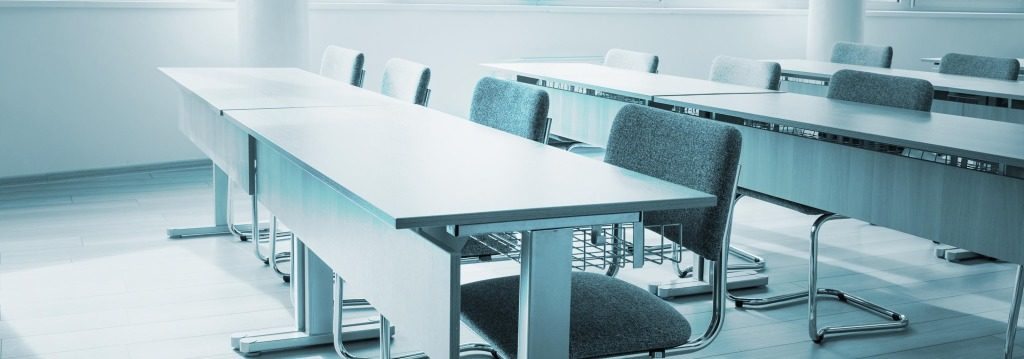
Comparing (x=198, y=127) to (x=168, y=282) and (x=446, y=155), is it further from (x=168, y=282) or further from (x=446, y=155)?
(x=446, y=155)

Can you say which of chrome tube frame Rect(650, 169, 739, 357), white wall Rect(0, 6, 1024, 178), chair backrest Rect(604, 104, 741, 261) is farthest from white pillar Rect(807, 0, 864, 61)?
chrome tube frame Rect(650, 169, 739, 357)

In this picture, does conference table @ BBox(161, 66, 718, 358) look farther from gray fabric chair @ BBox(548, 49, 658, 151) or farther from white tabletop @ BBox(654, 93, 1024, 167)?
gray fabric chair @ BBox(548, 49, 658, 151)

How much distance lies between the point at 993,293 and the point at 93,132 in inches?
170

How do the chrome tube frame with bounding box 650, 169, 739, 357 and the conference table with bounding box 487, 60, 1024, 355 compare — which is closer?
the chrome tube frame with bounding box 650, 169, 739, 357

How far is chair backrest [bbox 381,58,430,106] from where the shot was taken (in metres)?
3.41

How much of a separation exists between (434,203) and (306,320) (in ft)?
4.53

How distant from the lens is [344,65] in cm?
424

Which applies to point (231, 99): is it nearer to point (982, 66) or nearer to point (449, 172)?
point (449, 172)

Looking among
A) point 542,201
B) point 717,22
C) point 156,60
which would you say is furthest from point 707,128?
point 717,22

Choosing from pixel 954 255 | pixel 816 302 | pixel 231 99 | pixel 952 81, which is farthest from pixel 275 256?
pixel 952 81

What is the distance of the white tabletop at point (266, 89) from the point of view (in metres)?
3.09

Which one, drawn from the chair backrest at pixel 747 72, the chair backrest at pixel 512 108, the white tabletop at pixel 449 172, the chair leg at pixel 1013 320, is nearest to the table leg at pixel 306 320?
the white tabletop at pixel 449 172

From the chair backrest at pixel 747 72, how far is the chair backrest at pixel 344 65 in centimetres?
150

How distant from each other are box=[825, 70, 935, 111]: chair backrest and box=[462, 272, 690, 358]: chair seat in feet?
5.02
